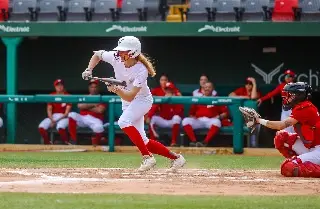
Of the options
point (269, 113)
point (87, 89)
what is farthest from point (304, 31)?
point (87, 89)

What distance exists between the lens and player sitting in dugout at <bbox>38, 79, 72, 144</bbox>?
1653cm

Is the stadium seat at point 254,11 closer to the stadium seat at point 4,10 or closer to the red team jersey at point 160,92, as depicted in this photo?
the red team jersey at point 160,92

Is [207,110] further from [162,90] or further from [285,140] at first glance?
[285,140]


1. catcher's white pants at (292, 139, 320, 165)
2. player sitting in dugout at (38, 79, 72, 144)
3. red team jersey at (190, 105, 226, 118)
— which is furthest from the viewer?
player sitting in dugout at (38, 79, 72, 144)

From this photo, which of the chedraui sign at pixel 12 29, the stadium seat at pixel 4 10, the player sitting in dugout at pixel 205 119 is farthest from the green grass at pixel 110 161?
the stadium seat at pixel 4 10

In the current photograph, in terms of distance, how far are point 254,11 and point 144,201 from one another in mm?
10251

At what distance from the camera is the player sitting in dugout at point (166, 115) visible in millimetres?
16078

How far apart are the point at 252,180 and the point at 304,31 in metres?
7.48

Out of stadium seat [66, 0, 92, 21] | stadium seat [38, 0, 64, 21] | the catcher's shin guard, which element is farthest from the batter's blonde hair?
stadium seat [38, 0, 64, 21]

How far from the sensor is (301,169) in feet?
31.7

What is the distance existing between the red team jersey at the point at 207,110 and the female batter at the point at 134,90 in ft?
18.9

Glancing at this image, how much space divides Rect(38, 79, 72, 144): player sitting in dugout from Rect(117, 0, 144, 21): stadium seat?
180 cm

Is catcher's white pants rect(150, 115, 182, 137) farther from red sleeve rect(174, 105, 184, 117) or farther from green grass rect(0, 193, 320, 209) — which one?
green grass rect(0, 193, 320, 209)

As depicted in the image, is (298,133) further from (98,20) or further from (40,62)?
(40,62)
